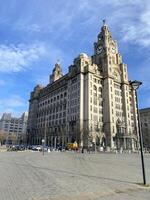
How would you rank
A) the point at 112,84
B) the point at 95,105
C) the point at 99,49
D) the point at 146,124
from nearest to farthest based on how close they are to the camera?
the point at 95,105 < the point at 112,84 < the point at 99,49 < the point at 146,124

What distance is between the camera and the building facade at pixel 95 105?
99938 millimetres

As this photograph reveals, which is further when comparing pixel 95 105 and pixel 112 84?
pixel 112 84

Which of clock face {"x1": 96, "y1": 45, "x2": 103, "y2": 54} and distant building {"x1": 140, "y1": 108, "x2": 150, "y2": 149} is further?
clock face {"x1": 96, "y1": 45, "x2": 103, "y2": 54}

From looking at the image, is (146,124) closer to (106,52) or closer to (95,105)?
(95,105)

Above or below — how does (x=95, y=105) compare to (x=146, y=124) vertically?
above

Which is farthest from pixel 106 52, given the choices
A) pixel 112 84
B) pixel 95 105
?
pixel 95 105

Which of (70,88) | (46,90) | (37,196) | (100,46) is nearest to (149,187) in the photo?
(37,196)

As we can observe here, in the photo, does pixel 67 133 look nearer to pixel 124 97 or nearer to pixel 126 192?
pixel 124 97

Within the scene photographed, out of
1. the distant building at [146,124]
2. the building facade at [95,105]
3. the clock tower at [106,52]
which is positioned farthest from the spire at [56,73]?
the distant building at [146,124]

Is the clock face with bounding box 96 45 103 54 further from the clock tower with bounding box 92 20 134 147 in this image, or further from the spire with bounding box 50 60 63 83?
the spire with bounding box 50 60 63 83

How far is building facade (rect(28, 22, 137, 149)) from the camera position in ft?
328

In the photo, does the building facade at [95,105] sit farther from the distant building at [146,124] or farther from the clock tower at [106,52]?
the distant building at [146,124]

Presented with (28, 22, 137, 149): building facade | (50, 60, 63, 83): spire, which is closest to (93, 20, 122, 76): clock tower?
(28, 22, 137, 149): building facade

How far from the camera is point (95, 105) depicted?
347 ft
